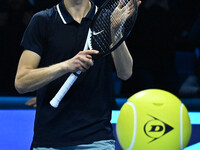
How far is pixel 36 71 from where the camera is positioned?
1816mm

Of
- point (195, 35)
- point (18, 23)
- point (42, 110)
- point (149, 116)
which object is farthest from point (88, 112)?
point (195, 35)

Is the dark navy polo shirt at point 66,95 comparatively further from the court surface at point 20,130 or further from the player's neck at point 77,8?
the court surface at point 20,130

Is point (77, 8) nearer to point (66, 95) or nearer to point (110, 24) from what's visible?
point (110, 24)

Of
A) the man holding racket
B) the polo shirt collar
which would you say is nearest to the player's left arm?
the man holding racket

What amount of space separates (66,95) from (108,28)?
336 mm

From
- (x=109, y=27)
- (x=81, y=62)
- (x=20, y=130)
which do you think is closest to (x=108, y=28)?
(x=109, y=27)

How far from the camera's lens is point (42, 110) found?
1885 mm

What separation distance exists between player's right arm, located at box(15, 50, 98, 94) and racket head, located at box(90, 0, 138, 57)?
0.18 m

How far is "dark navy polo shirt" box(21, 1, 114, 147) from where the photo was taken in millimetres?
1861

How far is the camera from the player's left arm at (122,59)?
192 centimetres

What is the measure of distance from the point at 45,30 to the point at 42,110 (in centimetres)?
33

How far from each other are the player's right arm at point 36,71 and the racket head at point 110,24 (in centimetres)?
18

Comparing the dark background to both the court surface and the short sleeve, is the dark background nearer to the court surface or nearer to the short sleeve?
the court surface

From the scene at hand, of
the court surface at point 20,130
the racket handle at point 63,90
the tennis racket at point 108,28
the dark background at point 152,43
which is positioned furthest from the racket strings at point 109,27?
the dark background at point 152,43
